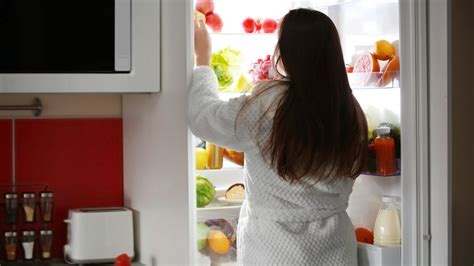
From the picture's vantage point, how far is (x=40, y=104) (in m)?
2.83

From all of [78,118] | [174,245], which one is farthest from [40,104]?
[174,245]

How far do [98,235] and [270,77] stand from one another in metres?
0.78

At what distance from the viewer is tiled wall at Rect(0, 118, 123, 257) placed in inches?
111

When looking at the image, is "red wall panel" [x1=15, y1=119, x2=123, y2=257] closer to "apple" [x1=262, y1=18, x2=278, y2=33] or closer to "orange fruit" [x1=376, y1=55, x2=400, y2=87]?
"apple" [x1=262, y1=18, x2=278, y2=33]

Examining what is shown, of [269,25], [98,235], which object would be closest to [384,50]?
[269,25]

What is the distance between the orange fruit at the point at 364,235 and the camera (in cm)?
243

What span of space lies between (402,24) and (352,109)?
274 millimetres

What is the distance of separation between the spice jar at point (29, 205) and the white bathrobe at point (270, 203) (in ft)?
2.56

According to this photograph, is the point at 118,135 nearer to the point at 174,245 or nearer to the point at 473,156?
the point at 174,245

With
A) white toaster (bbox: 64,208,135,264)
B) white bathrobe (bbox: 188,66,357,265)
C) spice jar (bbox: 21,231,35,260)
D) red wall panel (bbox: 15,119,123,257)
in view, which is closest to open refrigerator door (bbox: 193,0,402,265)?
white bathrobe (bbox: 188,66,357,265)

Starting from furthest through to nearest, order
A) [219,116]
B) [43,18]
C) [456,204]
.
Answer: [456,204]
[43,18]
[219,116]

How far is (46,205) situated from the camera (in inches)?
106

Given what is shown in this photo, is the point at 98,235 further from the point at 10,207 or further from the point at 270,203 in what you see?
the point at 270,203

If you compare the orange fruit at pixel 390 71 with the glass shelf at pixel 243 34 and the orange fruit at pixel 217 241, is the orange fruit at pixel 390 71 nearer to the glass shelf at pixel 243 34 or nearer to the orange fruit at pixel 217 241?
the glass shelf at pixel 243 34
